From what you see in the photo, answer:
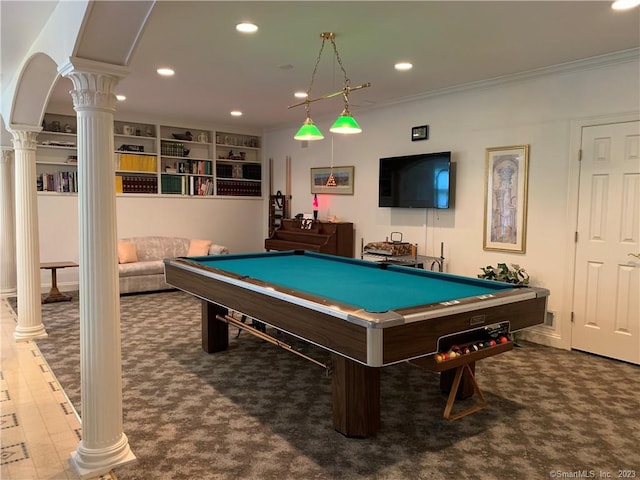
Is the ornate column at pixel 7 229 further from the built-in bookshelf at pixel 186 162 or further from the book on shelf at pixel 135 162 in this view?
the built-in bookshelf at pixel 186 162

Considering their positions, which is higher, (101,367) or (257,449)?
(101,367)

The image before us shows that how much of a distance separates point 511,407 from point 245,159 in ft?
21.2

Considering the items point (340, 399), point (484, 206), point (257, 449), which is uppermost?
point (484, 206)

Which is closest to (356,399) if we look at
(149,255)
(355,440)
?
(355,440)

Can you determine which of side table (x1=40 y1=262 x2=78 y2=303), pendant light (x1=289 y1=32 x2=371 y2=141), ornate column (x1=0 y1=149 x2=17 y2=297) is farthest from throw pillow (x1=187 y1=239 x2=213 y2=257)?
pendant light (x1=289 y1=32 x2=371 y2=141)

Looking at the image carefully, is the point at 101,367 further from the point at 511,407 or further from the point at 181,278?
the point at 511,407

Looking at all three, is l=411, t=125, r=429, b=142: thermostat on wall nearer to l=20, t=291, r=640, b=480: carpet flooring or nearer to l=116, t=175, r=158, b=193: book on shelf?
l=20, t=291, r=640, b=480: carpet flooring

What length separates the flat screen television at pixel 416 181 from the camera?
527 centimetres

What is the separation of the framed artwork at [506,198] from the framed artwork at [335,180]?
207 cm

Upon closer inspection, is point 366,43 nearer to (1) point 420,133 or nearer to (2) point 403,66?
(2) point 403,66

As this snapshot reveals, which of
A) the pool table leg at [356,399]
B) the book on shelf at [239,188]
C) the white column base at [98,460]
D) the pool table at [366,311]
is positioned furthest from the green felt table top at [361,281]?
the book on shelf at [239,188]

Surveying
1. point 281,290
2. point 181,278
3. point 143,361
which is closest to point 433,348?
point 281,290

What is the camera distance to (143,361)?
12.9ft

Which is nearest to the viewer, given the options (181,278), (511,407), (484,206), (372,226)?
(511,407)
